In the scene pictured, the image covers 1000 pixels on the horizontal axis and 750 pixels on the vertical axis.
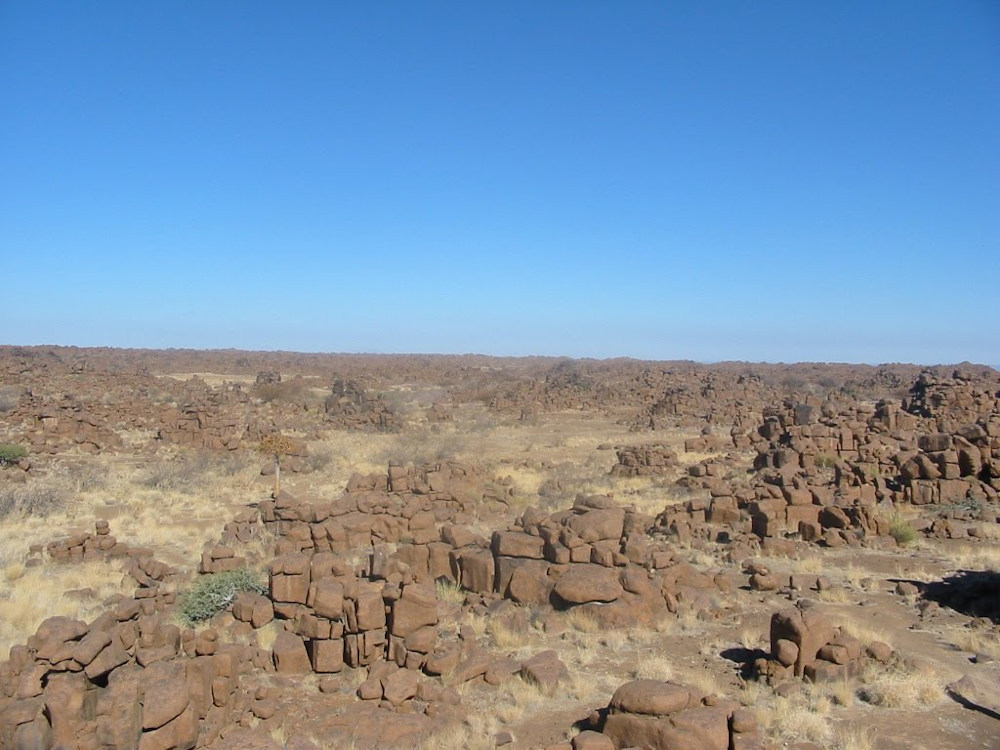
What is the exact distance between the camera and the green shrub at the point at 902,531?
653 inches

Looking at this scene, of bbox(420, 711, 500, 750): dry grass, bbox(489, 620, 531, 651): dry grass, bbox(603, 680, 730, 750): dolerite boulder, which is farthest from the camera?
bbox(489, 620, 531, 651): dry grass

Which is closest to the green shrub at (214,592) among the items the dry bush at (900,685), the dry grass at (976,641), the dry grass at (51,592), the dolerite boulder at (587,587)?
the dry grass at (51,592)

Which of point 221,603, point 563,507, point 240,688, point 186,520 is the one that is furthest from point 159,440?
point 240,688

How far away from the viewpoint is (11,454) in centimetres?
2425

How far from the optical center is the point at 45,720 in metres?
7.16

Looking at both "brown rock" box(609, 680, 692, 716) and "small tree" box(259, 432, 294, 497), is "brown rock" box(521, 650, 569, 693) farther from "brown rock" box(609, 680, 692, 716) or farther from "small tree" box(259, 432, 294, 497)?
"small tree" box(259, 432, 294, 497)

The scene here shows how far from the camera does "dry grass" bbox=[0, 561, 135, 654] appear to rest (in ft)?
35.6

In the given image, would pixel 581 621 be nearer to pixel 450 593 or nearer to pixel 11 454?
pixel 450 593

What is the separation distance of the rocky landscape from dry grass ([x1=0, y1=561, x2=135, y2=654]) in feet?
0.18

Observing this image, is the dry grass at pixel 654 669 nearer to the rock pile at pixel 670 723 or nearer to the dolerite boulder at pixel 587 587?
the dolerite boulder at pixel 587 587

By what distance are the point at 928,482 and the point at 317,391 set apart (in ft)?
137

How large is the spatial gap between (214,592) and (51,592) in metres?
2.75

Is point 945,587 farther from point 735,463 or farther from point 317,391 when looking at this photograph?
point 317,391

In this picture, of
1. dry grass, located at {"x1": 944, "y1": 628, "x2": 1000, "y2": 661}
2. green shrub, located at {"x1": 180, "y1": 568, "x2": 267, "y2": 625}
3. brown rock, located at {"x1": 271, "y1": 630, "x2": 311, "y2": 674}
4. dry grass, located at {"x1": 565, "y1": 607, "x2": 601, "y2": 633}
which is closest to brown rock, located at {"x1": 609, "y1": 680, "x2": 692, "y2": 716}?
dry grass, located at {"x1": 565, "y1": 607, "x2": 601, "y2": 633}
